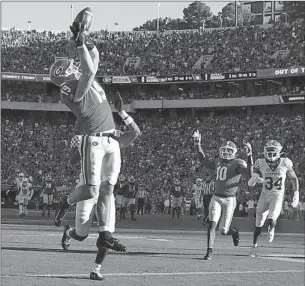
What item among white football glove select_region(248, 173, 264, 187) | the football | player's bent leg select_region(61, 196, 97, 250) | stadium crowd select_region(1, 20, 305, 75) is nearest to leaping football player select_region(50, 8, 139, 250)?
player's bent leg select_region(61, 196, 97, 250)

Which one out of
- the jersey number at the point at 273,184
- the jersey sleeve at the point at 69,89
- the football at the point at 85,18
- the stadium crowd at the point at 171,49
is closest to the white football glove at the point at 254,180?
the jersey number at the point at 273,184

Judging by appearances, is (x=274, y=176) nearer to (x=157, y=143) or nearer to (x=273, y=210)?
(x=273, y=210)

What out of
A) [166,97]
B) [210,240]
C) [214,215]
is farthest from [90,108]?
[166,97]

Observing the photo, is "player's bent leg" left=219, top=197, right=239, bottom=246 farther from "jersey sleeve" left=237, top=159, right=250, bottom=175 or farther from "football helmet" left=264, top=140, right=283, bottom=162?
"football helmet" left=264, top=140, right=283, bottom=162

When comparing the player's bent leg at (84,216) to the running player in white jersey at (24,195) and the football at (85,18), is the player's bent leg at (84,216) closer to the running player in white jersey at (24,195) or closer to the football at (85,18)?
the football at (85,18)

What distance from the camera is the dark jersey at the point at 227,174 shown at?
46.7 feet

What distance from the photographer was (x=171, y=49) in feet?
188

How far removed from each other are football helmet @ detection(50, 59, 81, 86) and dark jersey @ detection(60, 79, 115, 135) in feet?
0.38

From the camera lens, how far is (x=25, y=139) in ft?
177

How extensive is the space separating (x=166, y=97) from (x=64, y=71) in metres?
47.5

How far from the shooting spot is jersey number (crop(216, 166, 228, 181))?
14.3m

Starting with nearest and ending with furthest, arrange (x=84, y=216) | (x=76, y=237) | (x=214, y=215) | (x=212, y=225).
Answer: (x=84, y=216) → (x=76, y=237) → (x=212, y=225) → (x=214, y=215)

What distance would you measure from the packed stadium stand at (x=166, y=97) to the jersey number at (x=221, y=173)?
29.1 m

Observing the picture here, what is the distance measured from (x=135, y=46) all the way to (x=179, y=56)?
13.9 feet
